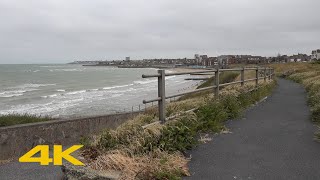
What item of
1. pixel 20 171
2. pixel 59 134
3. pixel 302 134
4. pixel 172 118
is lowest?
pixel 59 134

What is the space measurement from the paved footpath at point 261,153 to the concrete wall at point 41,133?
8.41 m

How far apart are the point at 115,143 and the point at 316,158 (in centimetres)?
289

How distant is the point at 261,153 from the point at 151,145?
170 cm

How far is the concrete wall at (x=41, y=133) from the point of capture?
13353 millimetres

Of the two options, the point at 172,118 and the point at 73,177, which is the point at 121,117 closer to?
the point at 172,118

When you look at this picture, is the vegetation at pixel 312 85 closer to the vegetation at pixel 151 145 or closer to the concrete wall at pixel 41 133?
the vegetation at pixel 151 145

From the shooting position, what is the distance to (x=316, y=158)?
15.9 ft

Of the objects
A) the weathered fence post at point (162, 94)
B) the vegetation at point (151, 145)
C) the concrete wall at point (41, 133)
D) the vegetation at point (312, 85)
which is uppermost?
the weathered fence post at point (162, 94)

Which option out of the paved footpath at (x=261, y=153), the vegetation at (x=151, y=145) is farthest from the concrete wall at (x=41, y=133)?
the paved footpath at (x=261, y=153)

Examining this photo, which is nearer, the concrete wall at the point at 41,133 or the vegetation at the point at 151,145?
the vegetation at the point at 151,145

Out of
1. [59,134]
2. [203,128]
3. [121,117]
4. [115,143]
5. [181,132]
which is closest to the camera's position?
[115,143]

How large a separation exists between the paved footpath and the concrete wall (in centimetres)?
841

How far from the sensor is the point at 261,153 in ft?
16.7

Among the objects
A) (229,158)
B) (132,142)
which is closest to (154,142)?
(132,142)
